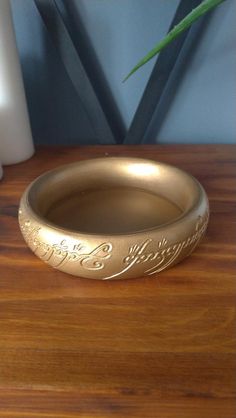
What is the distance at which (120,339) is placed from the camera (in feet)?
0.91

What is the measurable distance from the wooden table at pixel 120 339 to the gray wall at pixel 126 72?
22 centimetres

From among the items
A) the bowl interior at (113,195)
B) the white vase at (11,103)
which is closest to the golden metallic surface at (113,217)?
the bowl interior at (113,195)

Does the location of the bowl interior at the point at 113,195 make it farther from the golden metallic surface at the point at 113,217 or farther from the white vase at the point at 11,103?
the white vase at the point at 11,103

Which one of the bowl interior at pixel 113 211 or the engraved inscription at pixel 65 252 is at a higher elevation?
the engraved inscription at pixel 65 252

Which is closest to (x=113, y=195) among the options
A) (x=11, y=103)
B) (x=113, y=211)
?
(x=113, y=211)

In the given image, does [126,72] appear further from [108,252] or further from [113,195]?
[108,252]

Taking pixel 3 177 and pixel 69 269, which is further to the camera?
pixel 3 177

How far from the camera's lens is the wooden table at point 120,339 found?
239 mm

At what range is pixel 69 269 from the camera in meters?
0.32

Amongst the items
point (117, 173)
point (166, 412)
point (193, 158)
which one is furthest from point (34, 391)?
point (193, 158)

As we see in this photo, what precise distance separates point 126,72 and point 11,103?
15cm

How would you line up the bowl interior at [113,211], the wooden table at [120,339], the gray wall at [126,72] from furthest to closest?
the gray wall at [126,72] < the bowl interior at [113,211] < the wooden table at [120,339]

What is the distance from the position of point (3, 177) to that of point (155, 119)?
0.70 ft

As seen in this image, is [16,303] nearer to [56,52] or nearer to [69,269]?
[69,269]
